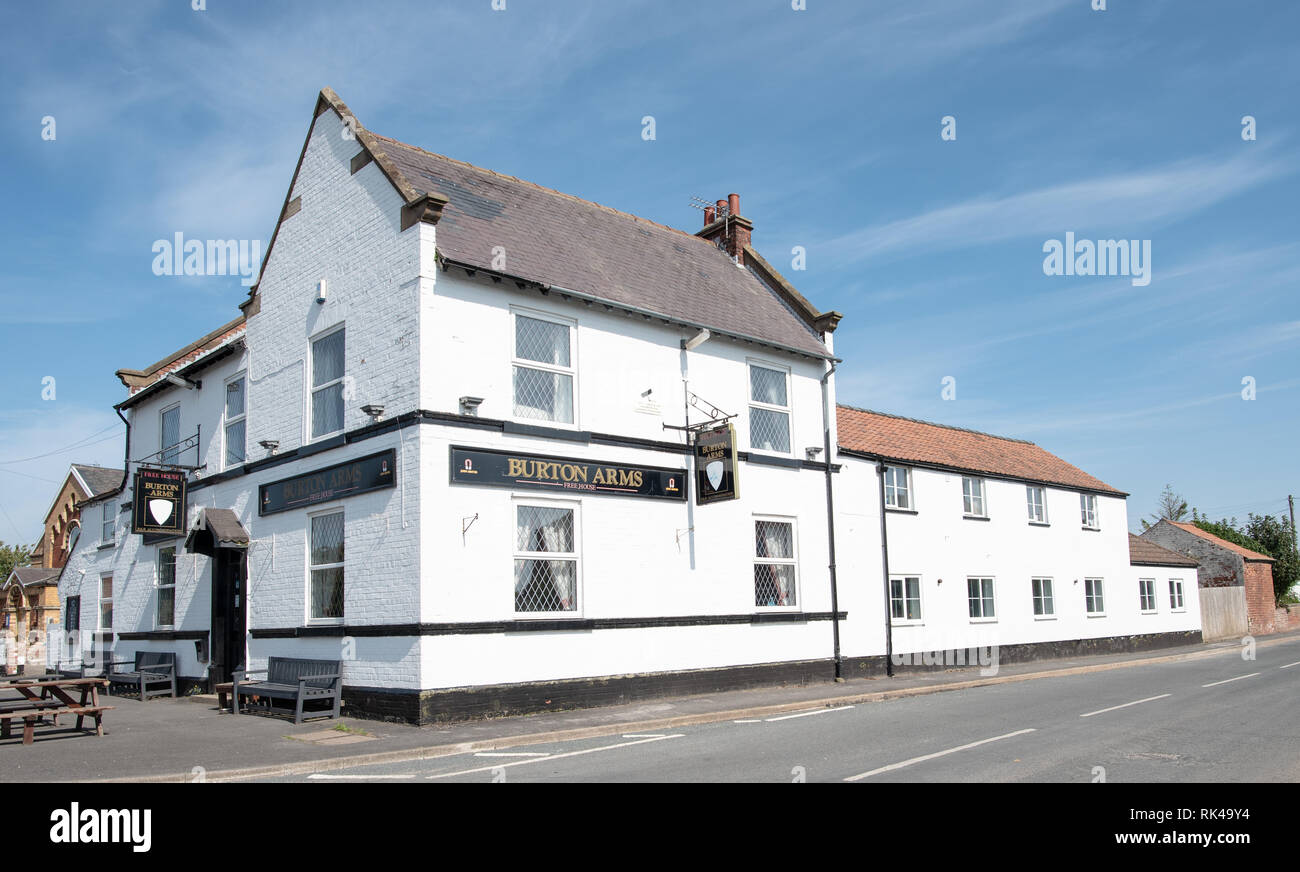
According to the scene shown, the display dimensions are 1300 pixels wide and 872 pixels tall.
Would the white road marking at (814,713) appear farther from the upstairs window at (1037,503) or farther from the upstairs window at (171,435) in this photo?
the upstairs window at (171,435)

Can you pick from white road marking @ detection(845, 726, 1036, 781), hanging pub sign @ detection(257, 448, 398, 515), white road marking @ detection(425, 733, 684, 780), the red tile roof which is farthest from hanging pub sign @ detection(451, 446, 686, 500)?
the red tile roof

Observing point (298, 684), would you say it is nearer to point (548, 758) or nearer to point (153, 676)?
point (548, 758)

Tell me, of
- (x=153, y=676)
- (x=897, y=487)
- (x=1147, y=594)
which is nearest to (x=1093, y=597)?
(x=1147, y=594)

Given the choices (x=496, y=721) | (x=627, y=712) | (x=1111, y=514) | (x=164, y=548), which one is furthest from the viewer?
(x=1111, y=514)

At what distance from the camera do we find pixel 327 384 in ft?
53.2

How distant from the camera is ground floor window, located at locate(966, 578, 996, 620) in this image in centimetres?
2444

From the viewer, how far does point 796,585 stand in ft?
62.7

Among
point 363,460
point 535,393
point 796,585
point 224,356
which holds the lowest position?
point 796,585

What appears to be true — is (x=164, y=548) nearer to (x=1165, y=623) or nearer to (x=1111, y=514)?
(x=1111, y=514)

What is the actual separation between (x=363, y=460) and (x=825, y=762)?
8.65 metres

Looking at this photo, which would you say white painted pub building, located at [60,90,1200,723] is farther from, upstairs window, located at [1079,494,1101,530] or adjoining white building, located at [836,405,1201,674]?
upstairs window, located at [1079,494,1101,530]

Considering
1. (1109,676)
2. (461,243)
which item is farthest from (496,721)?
(1109,676)

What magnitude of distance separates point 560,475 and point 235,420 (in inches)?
310
